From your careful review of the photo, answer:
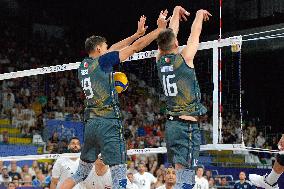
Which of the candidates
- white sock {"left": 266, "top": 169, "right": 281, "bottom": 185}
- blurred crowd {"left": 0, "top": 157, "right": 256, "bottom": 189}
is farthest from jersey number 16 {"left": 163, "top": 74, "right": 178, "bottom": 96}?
blurred crowd {"left": 0, "top": 157, "right": 256, "bottom": 189}

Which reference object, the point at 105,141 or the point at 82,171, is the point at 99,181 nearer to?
the point at 82,171

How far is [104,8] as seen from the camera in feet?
91.1

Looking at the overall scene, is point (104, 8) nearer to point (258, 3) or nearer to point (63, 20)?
point (63, 20)

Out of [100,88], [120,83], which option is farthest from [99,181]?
[100,88]

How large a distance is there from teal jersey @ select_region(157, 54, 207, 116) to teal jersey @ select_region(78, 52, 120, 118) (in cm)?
74

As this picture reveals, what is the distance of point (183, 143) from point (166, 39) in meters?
1.32

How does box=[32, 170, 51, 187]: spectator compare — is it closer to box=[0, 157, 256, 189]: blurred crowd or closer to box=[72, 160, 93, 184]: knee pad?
box=[0, 157, 256, 189]: blurred crowd

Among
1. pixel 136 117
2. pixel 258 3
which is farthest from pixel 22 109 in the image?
pixel 258 3

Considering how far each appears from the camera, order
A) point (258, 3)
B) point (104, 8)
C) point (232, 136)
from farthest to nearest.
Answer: point (104, 8) → point (258, 3) → point (232, 136)

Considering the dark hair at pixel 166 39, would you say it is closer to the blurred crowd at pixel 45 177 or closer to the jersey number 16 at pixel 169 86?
the jersey number 16 at pixel 169 86

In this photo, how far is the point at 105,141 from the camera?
7262 mm

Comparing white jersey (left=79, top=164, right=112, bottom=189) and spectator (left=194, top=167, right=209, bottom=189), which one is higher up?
white jersey (left=79, top=164, right=112, bottom=189)

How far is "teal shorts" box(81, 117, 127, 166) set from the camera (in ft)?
23.8

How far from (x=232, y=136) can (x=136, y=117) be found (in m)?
3.38
